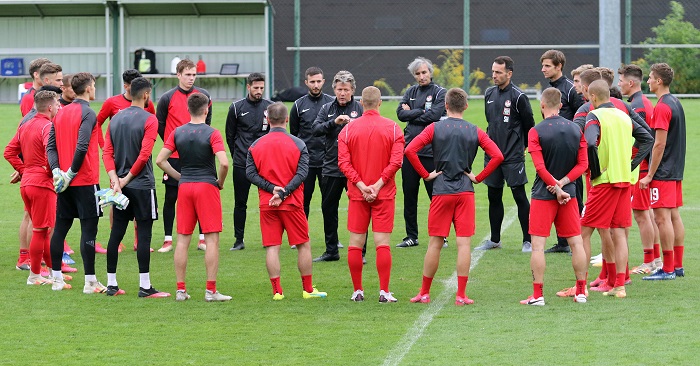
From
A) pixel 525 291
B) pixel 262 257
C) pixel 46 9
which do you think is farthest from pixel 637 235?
pixel 46 9

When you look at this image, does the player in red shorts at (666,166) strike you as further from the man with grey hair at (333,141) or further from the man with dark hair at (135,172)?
the man with dark hair at (135,172)

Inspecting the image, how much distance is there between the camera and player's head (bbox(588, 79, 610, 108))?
9320 millimetres

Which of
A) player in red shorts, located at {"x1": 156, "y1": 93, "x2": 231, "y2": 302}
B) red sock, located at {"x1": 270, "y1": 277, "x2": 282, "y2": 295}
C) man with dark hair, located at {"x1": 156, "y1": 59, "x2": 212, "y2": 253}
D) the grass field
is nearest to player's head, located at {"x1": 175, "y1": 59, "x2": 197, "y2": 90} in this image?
man with dark hair, located at {"x1": 156, "y1": 59, "x2": 212, "y2": 253}

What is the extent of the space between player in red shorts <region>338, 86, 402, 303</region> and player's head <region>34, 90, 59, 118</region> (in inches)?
117

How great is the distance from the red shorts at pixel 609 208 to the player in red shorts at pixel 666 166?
2.57 feet

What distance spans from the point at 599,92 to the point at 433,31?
17434 mm

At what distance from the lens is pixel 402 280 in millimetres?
10398

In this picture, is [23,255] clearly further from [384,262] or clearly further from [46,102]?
[384,262]

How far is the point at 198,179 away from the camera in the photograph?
9.20 m

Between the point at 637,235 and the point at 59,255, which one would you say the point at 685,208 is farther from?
the point at 59,255

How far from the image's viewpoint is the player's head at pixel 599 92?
367 inches

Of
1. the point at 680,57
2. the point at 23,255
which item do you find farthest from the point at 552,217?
the point at 680,57

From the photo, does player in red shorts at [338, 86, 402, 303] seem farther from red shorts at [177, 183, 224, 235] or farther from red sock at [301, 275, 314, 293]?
red shorts at [177, 183, 224, 235]

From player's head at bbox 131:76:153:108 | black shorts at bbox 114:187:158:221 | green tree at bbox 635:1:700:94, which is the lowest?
black shorts at bbox 114:187:158:221
